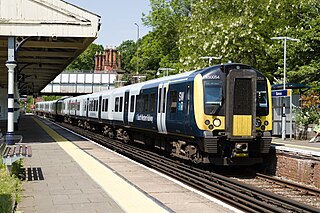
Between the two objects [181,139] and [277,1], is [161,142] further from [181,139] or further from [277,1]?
[277,1]

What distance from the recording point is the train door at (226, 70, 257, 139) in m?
12.9

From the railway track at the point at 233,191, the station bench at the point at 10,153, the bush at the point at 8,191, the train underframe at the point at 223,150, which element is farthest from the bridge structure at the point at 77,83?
the bush at the point at 8,191

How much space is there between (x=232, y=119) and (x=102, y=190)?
4.37m

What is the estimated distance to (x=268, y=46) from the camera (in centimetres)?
3378

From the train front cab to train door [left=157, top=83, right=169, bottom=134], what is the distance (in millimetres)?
2667

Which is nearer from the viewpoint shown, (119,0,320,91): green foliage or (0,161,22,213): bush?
(0,161,22,213): bush

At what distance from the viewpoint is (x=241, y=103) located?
13.0 metres

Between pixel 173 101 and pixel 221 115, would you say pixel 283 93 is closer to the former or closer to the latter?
pixel 173 101

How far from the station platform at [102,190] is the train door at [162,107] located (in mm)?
1540

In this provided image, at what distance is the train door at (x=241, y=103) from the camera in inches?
506

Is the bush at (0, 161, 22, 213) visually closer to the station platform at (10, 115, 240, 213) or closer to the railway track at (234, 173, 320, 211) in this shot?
the station platform at (10, 115, 240, 213)

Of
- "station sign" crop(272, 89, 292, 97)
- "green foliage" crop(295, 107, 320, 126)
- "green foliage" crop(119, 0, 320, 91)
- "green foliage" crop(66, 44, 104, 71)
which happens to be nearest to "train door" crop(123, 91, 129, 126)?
"station sign" crop(272, 89, 292, 97)

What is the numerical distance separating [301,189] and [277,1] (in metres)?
25.9

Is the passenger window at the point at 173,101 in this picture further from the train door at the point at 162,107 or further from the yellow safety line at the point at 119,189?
the yellow safety line at the point at 119,189
